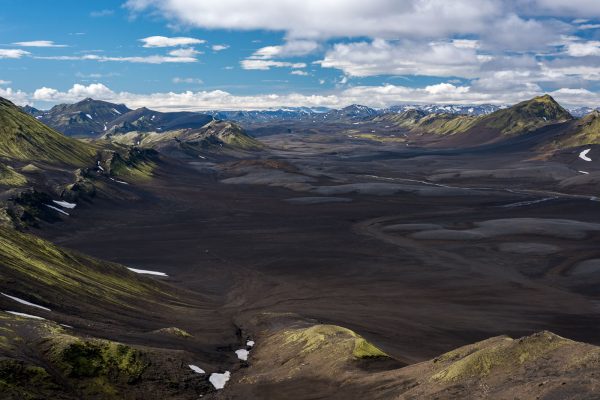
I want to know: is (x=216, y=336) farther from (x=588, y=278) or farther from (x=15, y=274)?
(x=588, y=278)

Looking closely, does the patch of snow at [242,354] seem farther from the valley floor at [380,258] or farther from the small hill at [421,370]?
the valley floor at [380,258]

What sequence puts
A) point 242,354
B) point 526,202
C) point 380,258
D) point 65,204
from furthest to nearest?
1. point 526,202
2. point 65,204
3. point 380,258
4. point 242,354

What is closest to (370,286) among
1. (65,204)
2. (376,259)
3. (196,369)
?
(376,259)

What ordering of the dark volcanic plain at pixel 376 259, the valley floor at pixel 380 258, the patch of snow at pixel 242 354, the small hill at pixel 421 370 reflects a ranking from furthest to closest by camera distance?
the dark volcanic plain at pixel 376 259 < the valley floor at pixel 380 258 < the patch of snow at pixel 242 354 < the small hill at pixel 421 370

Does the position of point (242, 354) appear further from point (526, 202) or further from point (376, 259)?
point (526, 202)

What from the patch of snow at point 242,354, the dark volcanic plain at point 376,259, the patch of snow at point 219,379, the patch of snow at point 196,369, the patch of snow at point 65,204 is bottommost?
the dark volcanic plain at point 376,259

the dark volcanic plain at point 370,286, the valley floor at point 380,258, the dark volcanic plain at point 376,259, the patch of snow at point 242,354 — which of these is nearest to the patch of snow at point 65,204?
the dark volcanic plain at point 370,286

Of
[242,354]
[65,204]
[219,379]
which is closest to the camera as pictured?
[219,379]

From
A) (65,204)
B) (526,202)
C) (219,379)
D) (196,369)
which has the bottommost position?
(526,202)
